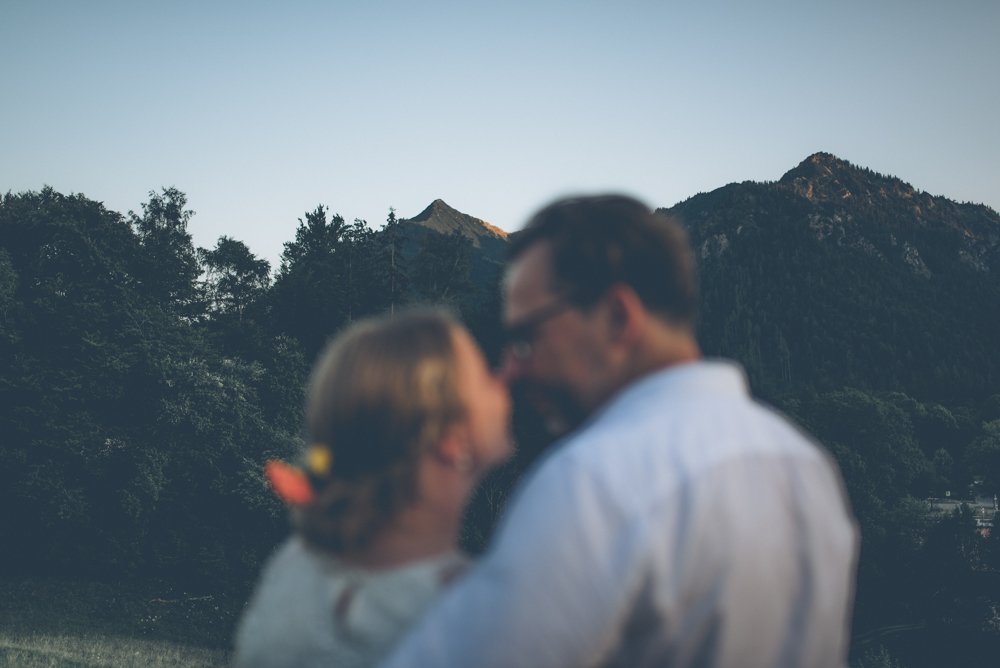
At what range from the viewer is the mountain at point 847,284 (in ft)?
308

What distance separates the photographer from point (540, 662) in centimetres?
122

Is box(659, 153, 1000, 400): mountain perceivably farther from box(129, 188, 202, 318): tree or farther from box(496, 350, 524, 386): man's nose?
box(496, 350, 524, 386): man's nose

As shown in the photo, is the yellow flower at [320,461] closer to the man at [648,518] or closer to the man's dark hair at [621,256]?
the man at [648,518]

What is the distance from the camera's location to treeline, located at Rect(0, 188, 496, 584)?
3316 centimetres

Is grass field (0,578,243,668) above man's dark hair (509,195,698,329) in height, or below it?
below

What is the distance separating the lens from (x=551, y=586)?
1203 mm

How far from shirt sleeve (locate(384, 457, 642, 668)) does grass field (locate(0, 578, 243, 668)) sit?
84.0 ft

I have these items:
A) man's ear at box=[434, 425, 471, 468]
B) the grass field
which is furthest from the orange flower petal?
the grass field

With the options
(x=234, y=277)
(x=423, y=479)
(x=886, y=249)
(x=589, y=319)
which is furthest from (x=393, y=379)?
(x=886, y=249)

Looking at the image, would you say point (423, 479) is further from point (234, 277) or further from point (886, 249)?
point (886, 249)

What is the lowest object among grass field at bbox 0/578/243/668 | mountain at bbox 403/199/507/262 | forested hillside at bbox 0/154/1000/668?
grass field at bbox 0/578/243/668

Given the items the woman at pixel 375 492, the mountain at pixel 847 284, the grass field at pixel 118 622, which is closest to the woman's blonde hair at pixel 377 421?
the woman at pixel 375 492

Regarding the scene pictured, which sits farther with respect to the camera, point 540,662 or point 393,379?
point 393,379

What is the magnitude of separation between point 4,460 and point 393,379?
37.2 meters
